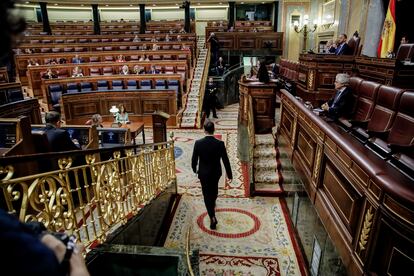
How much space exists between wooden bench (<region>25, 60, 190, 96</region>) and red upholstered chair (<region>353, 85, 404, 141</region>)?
24.0ft

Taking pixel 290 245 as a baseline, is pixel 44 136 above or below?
above

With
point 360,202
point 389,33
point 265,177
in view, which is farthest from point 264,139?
point 389,33

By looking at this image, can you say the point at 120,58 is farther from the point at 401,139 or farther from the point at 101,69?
the point at 401,139

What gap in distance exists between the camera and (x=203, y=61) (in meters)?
12.2

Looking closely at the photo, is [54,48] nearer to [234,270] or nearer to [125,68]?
[125,68]

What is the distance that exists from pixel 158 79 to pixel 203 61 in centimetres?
356

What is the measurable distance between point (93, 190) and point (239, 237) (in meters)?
2.09

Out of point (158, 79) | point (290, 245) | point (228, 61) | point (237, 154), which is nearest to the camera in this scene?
point (290, 245)

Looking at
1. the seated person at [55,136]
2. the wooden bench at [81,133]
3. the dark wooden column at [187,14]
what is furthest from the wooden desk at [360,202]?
the dark wooden column at [187,14]

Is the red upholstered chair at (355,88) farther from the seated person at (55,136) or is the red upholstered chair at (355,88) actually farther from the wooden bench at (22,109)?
the wooden bench at (22,109)

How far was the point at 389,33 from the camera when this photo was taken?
6.24 meters

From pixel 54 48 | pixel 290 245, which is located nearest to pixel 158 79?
pixel 54 48

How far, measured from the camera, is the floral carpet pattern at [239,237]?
3105 millimetres

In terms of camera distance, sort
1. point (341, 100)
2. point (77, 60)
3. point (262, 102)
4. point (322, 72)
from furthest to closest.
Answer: point (77, 60) < point (322, 72) < point (262, 102) < point (341, 100)
